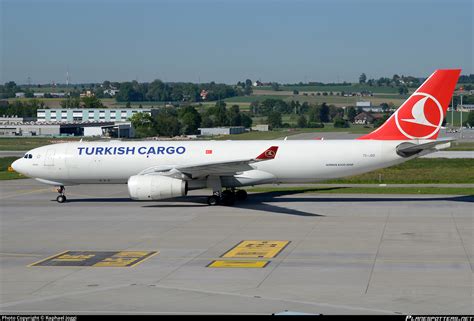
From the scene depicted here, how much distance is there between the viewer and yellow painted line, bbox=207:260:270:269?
24.3 meters

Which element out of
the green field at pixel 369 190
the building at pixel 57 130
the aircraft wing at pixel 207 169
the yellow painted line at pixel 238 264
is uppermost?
the aircraft wing at pixel 207 169

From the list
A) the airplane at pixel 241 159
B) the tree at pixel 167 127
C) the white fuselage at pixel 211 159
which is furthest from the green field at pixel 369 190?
the tree at pixel 167 127

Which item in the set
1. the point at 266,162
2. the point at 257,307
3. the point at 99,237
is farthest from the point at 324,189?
the point at 257,307

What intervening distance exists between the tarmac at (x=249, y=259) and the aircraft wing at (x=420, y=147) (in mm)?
2612

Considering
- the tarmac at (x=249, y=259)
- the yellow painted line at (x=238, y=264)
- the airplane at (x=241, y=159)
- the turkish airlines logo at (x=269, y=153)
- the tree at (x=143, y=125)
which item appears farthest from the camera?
the tree at (x=143, y=125)

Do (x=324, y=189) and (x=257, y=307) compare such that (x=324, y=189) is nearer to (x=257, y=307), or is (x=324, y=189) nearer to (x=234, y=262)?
(x=234, y=262)

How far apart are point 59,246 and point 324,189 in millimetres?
21654

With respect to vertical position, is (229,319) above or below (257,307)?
above

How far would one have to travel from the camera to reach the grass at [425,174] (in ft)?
169

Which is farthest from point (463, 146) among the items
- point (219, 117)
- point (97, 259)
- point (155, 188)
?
point (97, 259)

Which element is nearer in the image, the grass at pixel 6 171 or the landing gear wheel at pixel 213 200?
the landing gear wheel at pixel 213 200

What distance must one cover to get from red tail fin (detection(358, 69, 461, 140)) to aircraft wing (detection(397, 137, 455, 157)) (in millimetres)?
814

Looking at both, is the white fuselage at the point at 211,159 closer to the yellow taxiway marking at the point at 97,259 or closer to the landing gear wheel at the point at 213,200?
the landing gear wheel at the point at 213,200

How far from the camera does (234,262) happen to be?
25031 mm
